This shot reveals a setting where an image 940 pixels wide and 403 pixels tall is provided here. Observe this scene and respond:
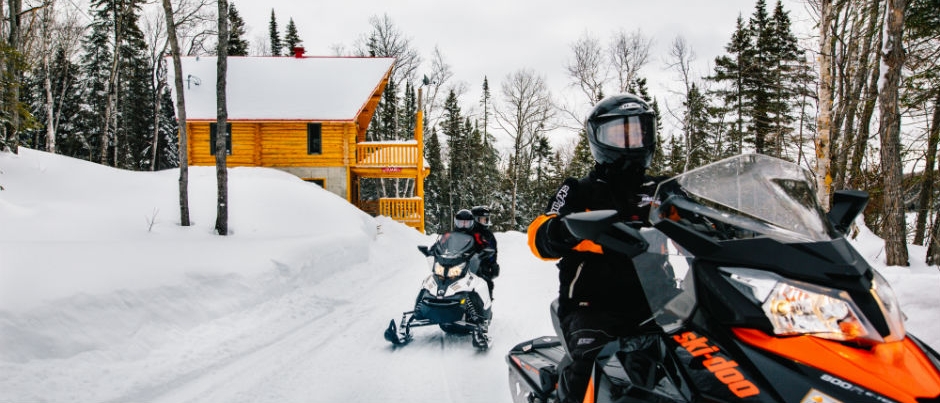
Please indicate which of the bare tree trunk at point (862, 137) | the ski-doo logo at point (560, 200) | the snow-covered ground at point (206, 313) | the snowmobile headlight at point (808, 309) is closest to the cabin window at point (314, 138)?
the snow-covered ground at point (206, 313)

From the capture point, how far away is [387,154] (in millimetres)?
22109

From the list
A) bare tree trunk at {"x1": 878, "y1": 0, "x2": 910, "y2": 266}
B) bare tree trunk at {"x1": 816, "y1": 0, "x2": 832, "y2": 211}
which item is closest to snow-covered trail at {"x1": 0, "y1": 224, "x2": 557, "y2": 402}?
bare tree trunk at {"x1": 878, "y1": 0, "x2": 910, "y2": 266}

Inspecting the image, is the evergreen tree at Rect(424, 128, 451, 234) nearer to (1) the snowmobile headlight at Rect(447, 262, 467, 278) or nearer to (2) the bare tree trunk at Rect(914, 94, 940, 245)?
(2) the bare tree trunk at Rect(914, 94, 940, 245)

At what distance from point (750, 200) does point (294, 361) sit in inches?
177

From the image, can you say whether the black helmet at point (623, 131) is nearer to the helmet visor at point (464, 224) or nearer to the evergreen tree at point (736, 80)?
the helmet visor at point (464, 224)

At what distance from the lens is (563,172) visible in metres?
42.5

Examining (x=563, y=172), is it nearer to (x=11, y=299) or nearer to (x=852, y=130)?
(x=852, y=130)

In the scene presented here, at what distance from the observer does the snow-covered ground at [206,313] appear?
13.3 ft

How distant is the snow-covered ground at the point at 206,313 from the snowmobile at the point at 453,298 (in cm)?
21

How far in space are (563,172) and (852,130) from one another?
1130 inches

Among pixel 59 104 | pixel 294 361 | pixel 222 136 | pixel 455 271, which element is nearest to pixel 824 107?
pixel 455 271

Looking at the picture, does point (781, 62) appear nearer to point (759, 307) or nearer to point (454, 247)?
point (454, 247)

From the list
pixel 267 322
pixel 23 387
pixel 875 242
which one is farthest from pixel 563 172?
pixel 23 387

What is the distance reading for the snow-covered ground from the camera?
4.04 meters
